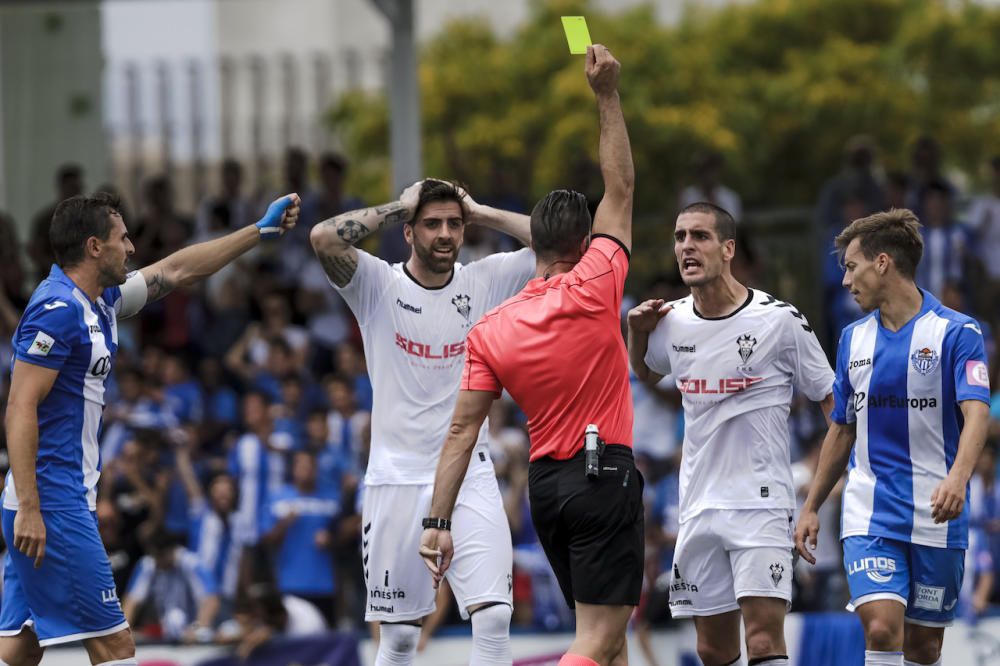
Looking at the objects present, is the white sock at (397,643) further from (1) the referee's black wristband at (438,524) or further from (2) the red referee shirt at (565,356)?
(2) the red referee shirt at (565,356)

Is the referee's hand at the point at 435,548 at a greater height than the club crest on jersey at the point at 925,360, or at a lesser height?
lesser

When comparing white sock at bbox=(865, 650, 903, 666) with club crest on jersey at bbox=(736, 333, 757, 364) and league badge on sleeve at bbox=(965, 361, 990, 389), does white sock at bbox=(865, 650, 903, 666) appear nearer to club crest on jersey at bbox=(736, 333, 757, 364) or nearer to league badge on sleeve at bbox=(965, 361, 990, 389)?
league badge on sleeve at bbox=(965, 361, 990, 389)

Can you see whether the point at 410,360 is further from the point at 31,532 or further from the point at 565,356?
the point at 31,532

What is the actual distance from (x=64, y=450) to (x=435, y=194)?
7.84 ft

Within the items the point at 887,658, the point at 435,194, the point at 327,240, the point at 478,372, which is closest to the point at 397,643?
the point at 478,372

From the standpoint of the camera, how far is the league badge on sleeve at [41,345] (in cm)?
737

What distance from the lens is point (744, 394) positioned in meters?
8.15

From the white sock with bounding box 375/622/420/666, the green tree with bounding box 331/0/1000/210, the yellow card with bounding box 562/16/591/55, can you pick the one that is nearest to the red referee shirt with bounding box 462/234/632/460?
the yellow card with bounding box 562/16/591/55

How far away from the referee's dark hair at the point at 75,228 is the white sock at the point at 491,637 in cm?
276

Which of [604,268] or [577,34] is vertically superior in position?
[577,34]

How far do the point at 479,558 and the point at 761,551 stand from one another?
58.6 inches

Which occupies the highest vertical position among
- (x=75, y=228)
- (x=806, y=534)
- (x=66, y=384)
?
(x=75, y=228)

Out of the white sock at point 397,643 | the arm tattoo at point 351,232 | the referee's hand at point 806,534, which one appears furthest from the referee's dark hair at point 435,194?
the referee's hand at point 806,534

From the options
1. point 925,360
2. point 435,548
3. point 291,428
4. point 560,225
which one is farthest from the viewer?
point 291,428
